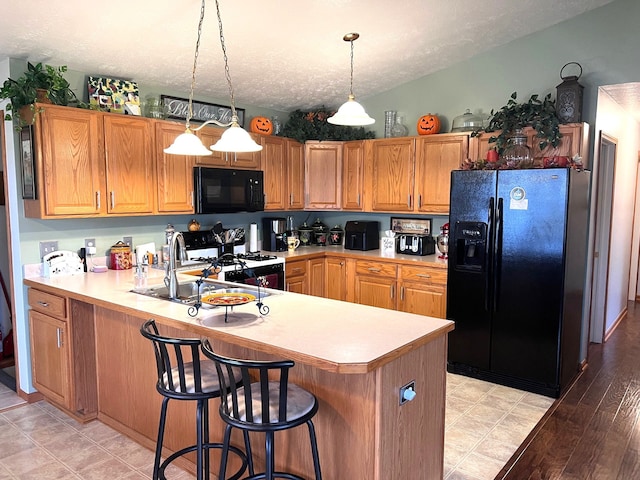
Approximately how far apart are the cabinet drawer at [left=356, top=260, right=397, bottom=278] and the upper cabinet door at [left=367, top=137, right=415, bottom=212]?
58 centimetres

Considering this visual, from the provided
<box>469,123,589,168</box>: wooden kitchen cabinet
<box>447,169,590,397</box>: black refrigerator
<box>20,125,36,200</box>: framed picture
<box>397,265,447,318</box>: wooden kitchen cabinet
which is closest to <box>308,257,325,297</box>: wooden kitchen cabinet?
<box>397,265,447,318</box>: wooden kitchen cabinet

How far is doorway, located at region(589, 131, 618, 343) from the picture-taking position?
448 cm

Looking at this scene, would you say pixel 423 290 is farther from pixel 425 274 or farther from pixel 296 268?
pixel 296 268

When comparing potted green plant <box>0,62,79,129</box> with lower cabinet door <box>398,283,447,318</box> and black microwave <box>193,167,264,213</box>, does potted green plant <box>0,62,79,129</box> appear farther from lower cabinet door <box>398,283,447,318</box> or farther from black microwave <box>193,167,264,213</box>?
lower cabinet door <box>398,283,447,318</box>

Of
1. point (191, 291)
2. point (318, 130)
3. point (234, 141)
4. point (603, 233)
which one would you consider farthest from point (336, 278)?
point (234, 141)

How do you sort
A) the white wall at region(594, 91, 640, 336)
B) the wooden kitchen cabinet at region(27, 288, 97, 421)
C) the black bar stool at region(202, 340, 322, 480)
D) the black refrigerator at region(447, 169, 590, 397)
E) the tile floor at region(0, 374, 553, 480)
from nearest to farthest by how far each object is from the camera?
the black bar stool at region(202, 340, 322, 480) < the tile floor at region(0, 374, 553, 480) < the wooden kitchen cabinet at region(27, 288, 97, 421) < the black refrigerator at region(447, 169, 590, 397) < the white wall at region(594, 91, 640, 336)

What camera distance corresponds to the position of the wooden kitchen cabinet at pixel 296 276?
4.61m

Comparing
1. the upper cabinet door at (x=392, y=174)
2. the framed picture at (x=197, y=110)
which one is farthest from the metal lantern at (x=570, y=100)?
the framed picture at (x=197, y=110)

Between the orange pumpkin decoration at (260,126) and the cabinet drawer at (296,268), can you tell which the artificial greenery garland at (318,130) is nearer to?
the orange pumpkin decoration at (260,126)

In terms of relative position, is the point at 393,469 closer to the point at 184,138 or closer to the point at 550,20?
the point at 184,138

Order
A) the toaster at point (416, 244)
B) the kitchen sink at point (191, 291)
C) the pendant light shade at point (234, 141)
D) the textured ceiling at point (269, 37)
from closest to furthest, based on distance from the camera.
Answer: the pendant light shade at point (234, 141), the kitchen sink at point (191, 291), the textured ceiling at point (269, 37), the toaster at point (416, 244)

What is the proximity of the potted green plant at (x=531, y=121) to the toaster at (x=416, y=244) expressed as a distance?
46.3 inches

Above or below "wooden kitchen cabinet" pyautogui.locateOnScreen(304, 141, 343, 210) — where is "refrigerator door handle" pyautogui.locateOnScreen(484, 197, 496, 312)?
below

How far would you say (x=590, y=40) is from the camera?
3.87 m
